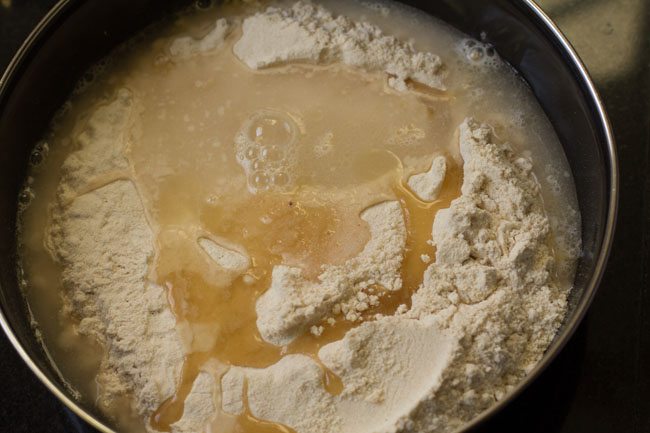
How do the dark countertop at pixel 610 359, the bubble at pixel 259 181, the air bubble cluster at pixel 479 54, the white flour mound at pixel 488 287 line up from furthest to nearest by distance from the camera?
the air bubble cluster at pixel 479 54, the bubble at pixel 259 181, the dark countertop at pixel 610 359, the white flour mound at pixel 488 287

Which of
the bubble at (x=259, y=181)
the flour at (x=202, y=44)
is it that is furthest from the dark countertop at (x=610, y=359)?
the flour at (x=202, y=44)

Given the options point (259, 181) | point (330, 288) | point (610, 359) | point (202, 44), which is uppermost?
point (202, 44)

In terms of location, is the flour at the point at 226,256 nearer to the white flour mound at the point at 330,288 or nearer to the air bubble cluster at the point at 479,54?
the white flour mound at the point at 330,288

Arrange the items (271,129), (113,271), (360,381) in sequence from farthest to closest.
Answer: (271,129) → (113,271) → (360,381)

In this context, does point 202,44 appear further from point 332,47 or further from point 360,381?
point 360,381

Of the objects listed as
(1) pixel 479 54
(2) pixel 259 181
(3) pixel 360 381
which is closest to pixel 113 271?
(2) pixel 259 181

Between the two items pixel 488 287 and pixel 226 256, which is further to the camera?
pixel 226 256

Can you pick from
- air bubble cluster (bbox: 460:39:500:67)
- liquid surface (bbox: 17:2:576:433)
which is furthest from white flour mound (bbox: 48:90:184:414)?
air bubble cluster (bbox: 460:39:500:67)

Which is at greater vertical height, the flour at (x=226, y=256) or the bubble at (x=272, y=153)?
the bubble at (x=272, y=153)
